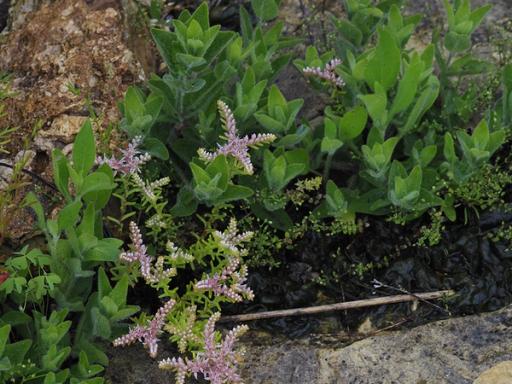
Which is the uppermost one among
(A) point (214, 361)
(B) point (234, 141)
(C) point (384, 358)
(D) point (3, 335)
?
(B) point (234, 141)

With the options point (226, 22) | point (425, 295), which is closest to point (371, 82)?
point (425, 295)

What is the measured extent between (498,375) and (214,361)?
47.2 inches

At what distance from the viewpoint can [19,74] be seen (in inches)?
163

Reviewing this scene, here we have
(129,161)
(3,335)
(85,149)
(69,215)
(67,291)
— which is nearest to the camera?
(3,335)

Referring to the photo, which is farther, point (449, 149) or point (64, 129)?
point (64, 129)

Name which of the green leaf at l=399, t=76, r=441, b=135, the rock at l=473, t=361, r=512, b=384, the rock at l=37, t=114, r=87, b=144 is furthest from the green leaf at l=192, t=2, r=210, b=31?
the rock at l=473, t=361, r=512, b=384

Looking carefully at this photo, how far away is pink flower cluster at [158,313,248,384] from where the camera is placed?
3.22m

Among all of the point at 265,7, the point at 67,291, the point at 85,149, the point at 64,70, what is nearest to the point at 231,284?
the point at 67,291

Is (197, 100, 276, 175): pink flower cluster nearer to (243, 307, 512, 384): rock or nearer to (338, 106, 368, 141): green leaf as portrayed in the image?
(338, 106, 368, 141): green leaf

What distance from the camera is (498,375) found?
10.7ft

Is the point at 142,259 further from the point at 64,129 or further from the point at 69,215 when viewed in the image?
the point at 64,129

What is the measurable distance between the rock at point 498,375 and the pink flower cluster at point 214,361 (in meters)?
1.03

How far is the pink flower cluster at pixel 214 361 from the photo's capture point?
3.22 meters

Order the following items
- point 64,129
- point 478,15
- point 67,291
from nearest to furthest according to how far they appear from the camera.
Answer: point 67,291, point 64,129, point 478,15
